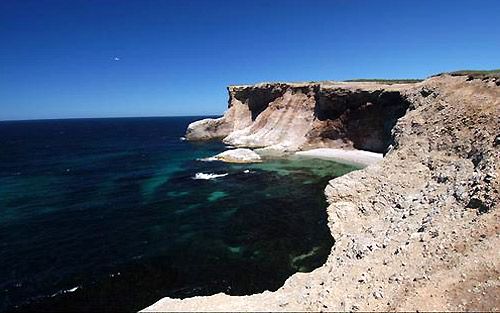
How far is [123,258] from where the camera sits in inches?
1054

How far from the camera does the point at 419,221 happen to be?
24.1 metres

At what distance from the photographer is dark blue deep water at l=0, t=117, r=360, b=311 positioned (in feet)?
75.3

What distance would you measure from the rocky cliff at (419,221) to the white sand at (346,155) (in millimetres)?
4172

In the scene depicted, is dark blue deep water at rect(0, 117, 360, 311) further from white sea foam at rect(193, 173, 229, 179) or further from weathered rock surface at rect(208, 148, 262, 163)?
weathered rock surface at rect(208, 148, 262, 163)

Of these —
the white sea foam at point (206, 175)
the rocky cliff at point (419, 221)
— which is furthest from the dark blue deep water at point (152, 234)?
the rocky cliff at point (419, 221)

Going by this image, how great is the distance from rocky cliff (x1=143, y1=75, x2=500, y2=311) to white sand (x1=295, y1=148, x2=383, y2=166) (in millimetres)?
4172

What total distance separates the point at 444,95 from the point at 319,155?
28645 millimetres

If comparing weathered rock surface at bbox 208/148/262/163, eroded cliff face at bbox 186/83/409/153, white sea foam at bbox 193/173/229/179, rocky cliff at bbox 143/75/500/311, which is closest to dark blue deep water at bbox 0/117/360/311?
white sea foam at bbox 193/173/229/179

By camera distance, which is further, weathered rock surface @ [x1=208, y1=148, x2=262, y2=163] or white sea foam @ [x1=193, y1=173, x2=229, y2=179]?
weathered rock surface @ [x1=208, y1=148, x2=262, y2=163]

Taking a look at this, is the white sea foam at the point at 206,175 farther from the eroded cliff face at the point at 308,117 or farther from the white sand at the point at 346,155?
the eroded cliff face at the point at 308,117

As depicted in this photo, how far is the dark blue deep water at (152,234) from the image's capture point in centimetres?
2294

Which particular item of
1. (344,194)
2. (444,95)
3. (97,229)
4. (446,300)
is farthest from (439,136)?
(97,229)

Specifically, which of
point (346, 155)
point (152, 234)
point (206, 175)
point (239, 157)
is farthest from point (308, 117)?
point (152, 234)

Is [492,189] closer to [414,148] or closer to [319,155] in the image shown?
[414,148]
